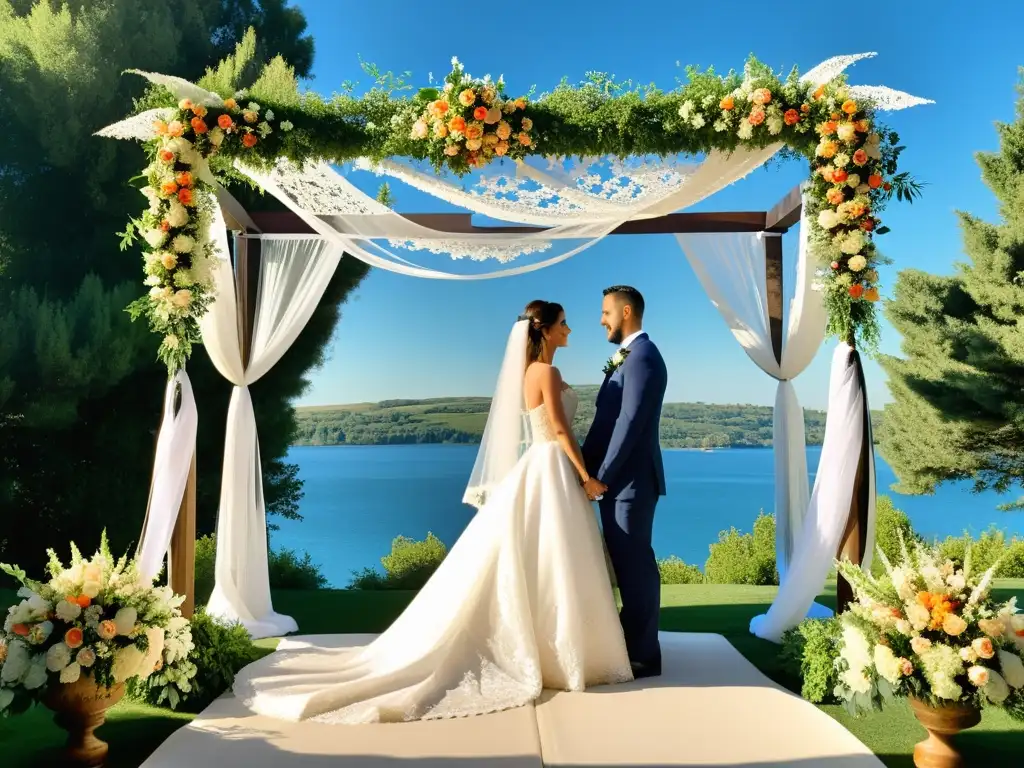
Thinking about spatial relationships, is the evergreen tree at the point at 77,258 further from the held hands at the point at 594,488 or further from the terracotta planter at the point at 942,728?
the terracotta planter at the point at 942,728

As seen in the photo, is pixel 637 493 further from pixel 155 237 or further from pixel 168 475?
pixel 155 237

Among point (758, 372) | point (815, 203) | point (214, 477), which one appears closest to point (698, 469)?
point (758, 372)

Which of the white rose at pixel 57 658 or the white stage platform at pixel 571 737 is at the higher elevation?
the white rose at pixel 57 658

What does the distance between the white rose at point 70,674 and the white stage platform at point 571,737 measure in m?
0.44

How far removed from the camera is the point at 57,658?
312 centimetres

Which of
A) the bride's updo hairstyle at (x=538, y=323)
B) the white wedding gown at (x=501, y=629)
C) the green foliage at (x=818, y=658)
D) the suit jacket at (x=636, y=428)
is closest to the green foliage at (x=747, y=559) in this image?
the green foliage at (x=818, y=658)

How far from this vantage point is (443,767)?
3070 millimetres

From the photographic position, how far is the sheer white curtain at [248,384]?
18.0 feet

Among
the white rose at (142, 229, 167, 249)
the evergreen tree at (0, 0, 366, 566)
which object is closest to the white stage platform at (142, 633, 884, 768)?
the white rose at (142, 229, 167, 249)

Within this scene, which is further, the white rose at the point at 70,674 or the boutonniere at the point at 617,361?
the boutonniere at the point at 617,361

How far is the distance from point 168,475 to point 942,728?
3.72m

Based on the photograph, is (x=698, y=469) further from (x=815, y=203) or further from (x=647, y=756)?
(x=647, y=756)

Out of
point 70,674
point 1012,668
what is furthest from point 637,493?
point 70,674

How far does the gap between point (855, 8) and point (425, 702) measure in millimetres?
11586
